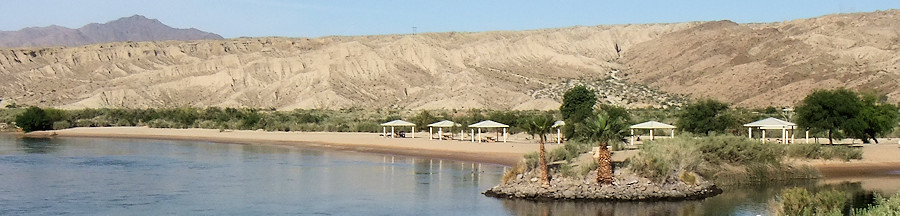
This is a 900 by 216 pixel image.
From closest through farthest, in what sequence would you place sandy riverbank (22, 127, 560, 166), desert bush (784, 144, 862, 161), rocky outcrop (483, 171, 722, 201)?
1. rocky outcrop (483, 171, 722, 201)
2. desert bush (784, 144, 862, 161)
3. sandy riverbank (22, 127, 560, 166)

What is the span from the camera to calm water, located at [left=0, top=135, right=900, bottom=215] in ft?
79.0

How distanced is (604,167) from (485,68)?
81.8 metres

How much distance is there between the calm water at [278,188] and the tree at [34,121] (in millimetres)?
25882

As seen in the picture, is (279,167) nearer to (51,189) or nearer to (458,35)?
(51,189)

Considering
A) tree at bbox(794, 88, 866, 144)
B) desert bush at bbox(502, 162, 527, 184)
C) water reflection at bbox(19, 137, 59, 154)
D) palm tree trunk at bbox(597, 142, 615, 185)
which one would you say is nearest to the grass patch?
palm tree trunk at bbox(597, 142, 615, 185)

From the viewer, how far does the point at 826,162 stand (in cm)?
3531

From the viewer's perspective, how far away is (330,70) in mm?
106625

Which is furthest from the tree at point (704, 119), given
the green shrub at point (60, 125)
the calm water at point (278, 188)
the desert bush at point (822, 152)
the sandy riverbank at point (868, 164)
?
the green shrub at point (60, 125)

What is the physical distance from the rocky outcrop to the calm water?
480mm

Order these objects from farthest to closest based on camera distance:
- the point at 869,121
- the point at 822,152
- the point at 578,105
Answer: the point at 578,105, the point at 869,121, the point at 822,152

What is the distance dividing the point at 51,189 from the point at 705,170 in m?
18.2

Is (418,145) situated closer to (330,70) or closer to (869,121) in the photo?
(869,121)

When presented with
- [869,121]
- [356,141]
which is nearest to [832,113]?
[869,121]

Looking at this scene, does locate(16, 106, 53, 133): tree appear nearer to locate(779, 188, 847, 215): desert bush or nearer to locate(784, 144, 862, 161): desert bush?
locate(784, 144, 862, 161): desert bush
